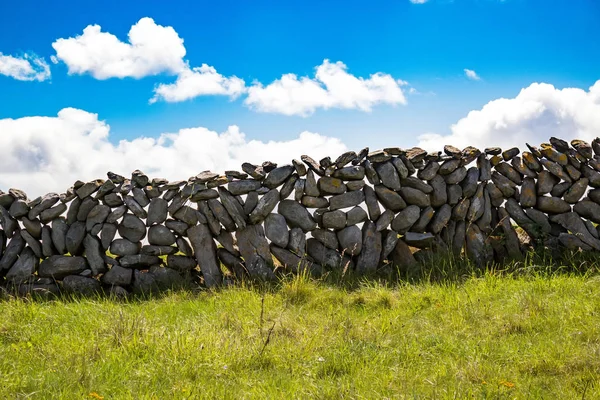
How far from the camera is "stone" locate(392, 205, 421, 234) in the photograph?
24.9 feet

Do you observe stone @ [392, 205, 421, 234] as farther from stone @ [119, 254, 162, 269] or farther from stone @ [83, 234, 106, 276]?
stone @ [83, 234, 106, 276]

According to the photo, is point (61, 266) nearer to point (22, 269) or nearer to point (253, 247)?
point (22, 269)

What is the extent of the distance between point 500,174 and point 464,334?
3837 millimetres

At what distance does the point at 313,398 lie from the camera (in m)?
3.70

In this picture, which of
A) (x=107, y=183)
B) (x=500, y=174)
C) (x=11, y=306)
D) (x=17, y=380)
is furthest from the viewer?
(x=500, y=174)

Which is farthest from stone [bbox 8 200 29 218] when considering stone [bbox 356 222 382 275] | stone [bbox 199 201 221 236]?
stone [bbox 356 222 382 275]

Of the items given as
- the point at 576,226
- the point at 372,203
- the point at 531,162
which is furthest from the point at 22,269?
the point at 576,226

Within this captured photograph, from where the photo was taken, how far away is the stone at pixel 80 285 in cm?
736

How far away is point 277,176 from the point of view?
7398mm

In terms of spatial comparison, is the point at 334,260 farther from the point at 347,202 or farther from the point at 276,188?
the point at 276,188

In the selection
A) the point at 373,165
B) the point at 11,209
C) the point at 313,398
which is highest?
the point at 373,165

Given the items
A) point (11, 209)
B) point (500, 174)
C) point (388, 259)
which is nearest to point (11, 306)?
point (11, 209)

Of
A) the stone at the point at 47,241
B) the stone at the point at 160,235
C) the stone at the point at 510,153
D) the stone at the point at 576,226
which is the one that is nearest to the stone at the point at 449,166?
the stone at the point at 510,153

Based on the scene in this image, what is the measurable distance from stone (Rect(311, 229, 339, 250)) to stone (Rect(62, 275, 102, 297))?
3032mm
